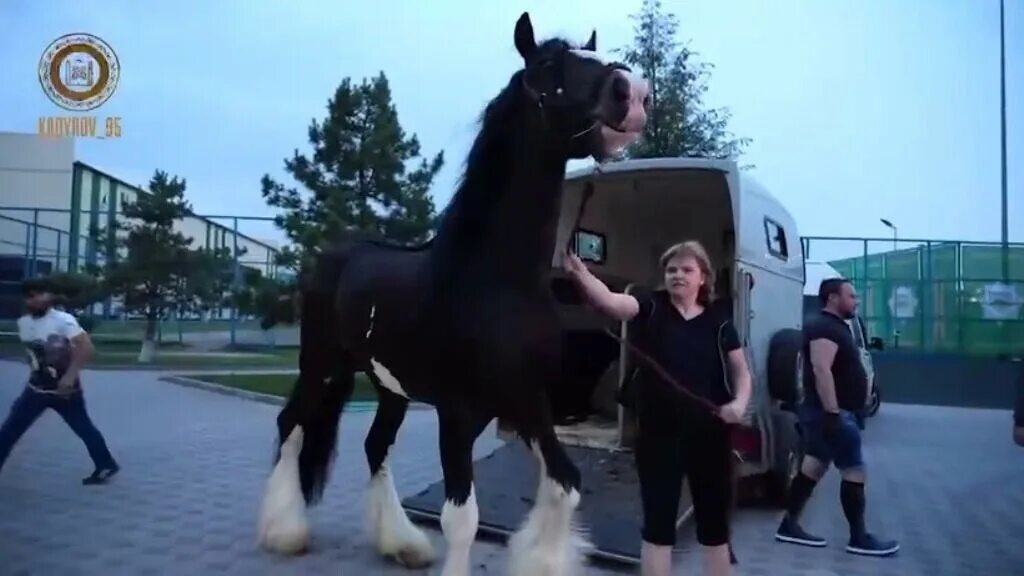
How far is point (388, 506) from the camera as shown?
4.85m

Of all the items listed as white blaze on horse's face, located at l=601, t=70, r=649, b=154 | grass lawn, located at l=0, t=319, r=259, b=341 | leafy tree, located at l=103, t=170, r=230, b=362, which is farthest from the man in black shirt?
leafy tree, located at l=103, t=170, r=230, b=362

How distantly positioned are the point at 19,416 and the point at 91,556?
6.81ft

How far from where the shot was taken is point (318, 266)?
5.07 meters

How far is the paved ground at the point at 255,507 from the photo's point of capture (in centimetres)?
486

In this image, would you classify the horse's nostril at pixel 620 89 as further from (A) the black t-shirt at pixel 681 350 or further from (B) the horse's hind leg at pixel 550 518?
(B) the horse's hind leg at pixel 550 518

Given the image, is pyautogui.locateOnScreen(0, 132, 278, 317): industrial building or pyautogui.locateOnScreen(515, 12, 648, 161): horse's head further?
pyautogui.locateOnScreen(0, 132, 278, 317): industrial building

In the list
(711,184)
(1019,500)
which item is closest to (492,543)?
(711,184)

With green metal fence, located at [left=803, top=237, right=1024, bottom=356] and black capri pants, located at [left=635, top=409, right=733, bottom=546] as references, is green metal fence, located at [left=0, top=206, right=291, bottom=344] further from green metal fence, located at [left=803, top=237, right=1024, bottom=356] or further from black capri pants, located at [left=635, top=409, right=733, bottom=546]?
green metal fence, located at [left=803, top=237, right=1024, bottom=356]

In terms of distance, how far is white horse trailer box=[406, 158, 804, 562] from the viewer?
18.4 ft

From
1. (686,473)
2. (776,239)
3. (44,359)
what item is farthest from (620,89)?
(44,359)

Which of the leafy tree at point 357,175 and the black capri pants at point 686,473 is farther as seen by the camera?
the leafy tree at point 357,175

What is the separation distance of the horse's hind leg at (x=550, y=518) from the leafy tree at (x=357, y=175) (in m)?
9.75

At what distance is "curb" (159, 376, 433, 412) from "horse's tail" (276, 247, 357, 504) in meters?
6.88

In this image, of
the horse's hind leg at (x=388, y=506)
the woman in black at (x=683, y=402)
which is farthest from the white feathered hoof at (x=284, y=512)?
the woman in black at (x=683, y=402)
